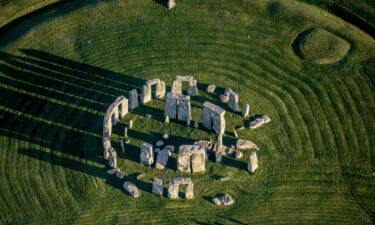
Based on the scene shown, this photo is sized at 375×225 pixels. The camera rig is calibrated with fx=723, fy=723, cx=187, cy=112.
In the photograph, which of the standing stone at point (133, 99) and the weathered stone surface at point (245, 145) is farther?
the standing stone at point (133, 99)

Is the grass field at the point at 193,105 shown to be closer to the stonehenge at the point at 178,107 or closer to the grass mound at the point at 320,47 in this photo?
the grass mound at the point at 320,47

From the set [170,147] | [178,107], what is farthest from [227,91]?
[170,147]

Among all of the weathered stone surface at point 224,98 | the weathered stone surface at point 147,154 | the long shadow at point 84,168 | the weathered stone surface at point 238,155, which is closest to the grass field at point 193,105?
the long shadow at point 84,168

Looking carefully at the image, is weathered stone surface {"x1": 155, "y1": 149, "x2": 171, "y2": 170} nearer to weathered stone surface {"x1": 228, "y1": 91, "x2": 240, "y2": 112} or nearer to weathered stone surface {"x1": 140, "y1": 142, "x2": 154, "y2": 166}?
weathered stone surface {"x1": 140, "y1": 142, "x2": 154, "y2": 166}

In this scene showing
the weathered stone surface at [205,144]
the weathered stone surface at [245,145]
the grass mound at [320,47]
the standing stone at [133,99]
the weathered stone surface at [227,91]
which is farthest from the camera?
the grass mound at [320,47]

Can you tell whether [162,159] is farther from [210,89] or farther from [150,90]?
[210,89]

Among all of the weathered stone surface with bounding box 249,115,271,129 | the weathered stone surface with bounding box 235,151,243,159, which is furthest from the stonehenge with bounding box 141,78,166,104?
the weathered stone surface with bounding box 235,151,243,159

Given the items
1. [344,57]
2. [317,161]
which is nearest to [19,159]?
[317,161]
